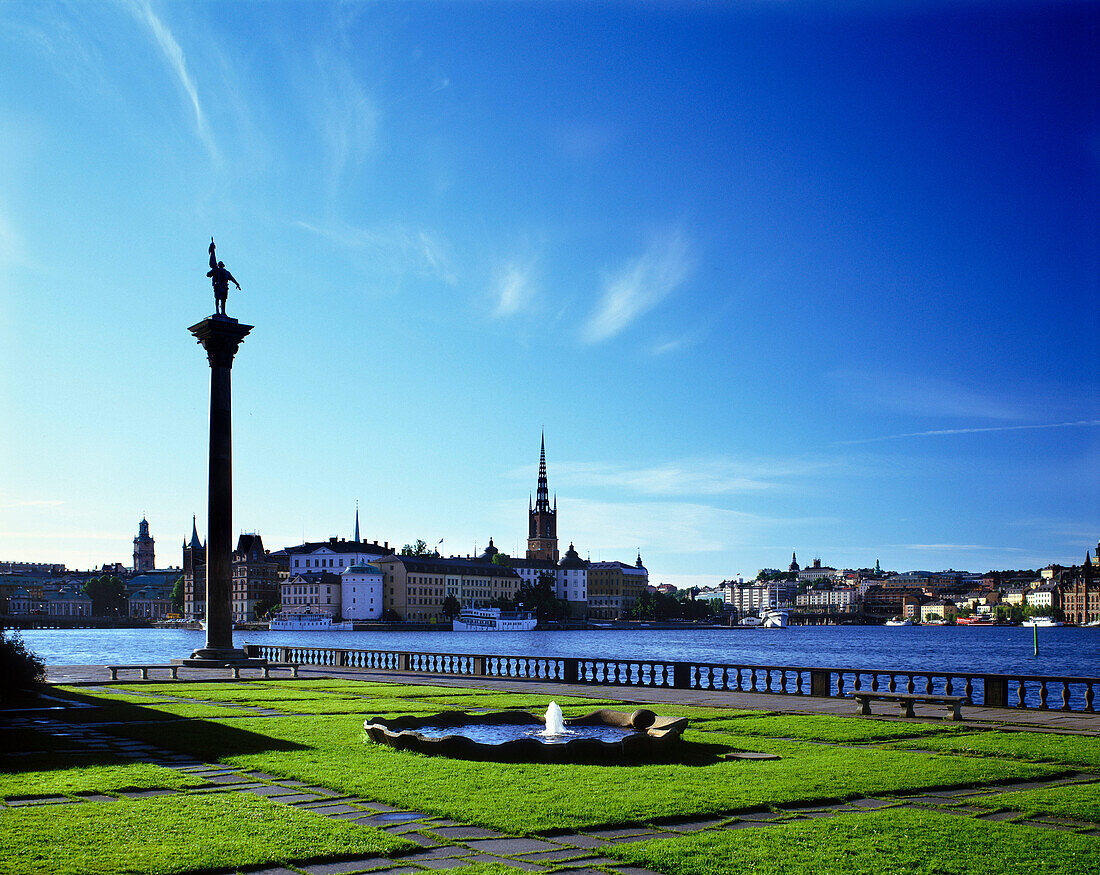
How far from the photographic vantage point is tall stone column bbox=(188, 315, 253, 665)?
42.2 metres

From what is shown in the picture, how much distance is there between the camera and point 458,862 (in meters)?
9.53

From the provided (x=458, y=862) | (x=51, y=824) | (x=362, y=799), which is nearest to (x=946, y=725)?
(x=362, y=799)

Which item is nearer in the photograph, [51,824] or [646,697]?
[51,824]

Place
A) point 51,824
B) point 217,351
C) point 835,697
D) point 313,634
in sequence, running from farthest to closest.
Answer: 1. point 313,634
2. point 217,351
3. point 835,697
4. point 51,824

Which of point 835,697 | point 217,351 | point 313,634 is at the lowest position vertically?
point 313,634

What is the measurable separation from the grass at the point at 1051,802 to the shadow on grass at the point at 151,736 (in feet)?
32.5

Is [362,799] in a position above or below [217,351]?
below

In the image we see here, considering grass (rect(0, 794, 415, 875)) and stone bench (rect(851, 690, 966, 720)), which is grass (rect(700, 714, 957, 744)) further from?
grass (rect(0, 794, 415, 875))

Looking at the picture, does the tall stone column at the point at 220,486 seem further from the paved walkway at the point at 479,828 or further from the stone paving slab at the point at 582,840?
the stone paving slab at the point at 582,840

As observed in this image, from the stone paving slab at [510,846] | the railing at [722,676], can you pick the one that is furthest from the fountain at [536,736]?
the railing at [722,676]

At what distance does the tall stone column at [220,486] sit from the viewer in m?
42.2

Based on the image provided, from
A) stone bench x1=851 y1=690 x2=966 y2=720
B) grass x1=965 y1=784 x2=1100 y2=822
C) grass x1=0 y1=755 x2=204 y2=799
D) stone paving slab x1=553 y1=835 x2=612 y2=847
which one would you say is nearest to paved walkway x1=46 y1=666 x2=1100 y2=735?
stone bench x1=851 y1=690 x2=966 y2=720

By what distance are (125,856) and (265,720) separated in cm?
1247

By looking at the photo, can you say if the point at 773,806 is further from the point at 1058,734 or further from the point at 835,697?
the point at 835,697
